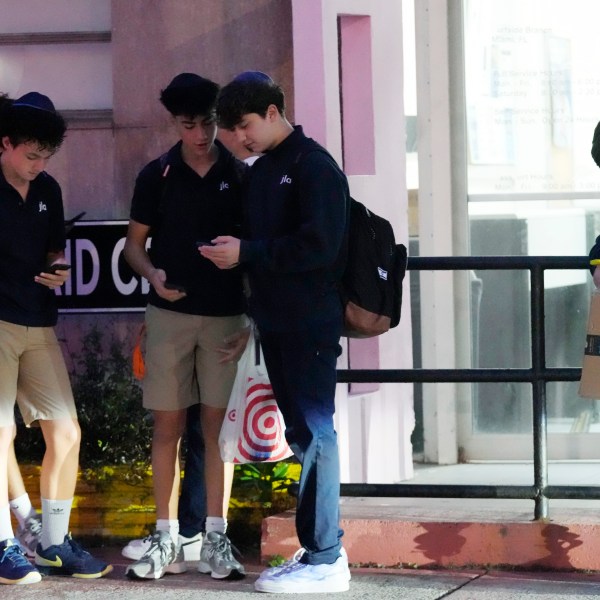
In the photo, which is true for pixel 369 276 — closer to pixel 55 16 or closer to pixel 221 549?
pixel 221 549

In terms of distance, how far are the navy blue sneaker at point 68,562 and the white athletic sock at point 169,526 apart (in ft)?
0.94

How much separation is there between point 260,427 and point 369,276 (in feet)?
2.52

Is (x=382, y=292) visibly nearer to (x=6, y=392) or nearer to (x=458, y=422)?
(x=6, y=392)

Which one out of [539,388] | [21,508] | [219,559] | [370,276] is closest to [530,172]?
[539,388]

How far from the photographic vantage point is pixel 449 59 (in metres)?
7.75

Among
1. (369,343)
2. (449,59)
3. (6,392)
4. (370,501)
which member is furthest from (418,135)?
(6,392)

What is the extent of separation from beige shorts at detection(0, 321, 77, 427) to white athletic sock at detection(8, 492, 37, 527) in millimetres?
561

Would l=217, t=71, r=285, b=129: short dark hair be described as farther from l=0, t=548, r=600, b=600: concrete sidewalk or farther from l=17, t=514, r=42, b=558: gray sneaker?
l=17, t=514, r=42, b=558: gray sneaker

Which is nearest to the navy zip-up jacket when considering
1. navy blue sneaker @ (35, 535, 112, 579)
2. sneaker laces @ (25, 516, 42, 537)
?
navy blue sneaker @ (35, 535, 112, 579)

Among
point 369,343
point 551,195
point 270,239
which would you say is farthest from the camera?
point 551,195

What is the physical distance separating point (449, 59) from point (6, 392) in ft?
10.5

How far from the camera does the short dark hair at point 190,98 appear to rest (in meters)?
5.75

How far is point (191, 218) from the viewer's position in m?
5.87

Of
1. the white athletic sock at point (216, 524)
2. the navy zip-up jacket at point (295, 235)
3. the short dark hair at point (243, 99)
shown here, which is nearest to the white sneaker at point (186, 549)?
the white athletic sock at point (216, 524)
